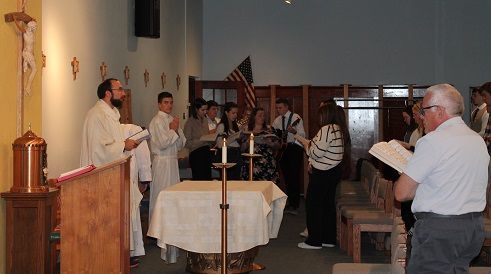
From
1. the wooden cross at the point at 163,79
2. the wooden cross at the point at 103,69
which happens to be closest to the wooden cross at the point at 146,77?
the wooden cross at the point at 163,79

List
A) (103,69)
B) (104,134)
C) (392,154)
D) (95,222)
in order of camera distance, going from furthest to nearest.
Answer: (103,69)
(104,134)
(95,222)
(392,154)

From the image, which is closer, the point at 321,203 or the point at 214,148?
the point at 321,203

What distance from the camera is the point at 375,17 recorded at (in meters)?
17.9

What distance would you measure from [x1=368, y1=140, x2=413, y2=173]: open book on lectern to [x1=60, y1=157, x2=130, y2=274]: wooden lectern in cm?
199

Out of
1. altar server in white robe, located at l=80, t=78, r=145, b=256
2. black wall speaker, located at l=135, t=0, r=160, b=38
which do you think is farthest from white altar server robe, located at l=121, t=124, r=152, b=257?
black wall speaker, located at l=135, t=0, r=160, b=38

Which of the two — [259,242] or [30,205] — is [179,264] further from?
[30,205]

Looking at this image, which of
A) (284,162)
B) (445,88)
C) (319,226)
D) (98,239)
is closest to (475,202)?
(445,88)

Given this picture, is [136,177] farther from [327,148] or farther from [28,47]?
[28,47]

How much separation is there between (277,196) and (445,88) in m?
3.77

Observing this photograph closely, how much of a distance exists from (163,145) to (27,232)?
3611 millimetres

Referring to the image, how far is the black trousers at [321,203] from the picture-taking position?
31.4 feet

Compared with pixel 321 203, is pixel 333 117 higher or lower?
higher

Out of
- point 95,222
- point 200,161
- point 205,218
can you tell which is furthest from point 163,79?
point 95,222

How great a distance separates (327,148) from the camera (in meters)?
9.36
